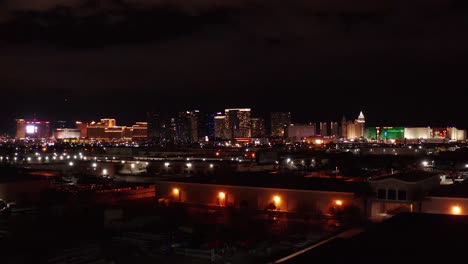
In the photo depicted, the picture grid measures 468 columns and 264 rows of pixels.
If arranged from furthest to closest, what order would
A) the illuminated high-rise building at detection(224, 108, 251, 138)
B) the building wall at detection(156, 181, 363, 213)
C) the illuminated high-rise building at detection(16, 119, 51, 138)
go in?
1. the illuminated high-rise building at detection(224, 108, 251, 138)
2. the illuminated high-rise building at detection(16, 119, 51, 138)
3. the building wall at detection(156, 181, 363, 213)

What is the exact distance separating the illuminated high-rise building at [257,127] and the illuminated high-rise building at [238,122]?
805mm

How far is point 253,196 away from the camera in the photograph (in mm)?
8969

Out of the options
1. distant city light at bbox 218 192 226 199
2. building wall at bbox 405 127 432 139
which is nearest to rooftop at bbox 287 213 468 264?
distant city light at bbox 218 192 226 199

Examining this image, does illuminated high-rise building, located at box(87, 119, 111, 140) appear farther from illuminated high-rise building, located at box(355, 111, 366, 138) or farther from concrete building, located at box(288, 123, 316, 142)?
illuminated high-rise building, located at box(355, 111, 366, 138)

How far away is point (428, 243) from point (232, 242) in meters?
2.72

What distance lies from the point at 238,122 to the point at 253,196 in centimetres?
6133

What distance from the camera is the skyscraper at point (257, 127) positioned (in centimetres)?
7060

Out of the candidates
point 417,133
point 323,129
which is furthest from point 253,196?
point 323,129

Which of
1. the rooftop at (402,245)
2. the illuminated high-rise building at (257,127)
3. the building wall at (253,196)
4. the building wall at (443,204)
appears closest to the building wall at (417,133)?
the illuminated high-rise building at (257,127)

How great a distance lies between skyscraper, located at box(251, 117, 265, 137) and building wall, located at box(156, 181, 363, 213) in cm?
6008

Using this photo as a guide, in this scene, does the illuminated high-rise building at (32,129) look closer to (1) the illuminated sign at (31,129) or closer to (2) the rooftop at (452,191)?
(1) the illuminated sign at (31,129)

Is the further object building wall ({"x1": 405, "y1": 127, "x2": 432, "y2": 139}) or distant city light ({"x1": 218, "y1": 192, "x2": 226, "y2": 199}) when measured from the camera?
building wall ({"x1": 405, "y1": 127, "x2": 432, "y2": 139})

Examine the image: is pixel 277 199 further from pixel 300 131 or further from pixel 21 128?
pixel 21 128

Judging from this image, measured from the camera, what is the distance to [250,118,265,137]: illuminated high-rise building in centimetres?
7056
